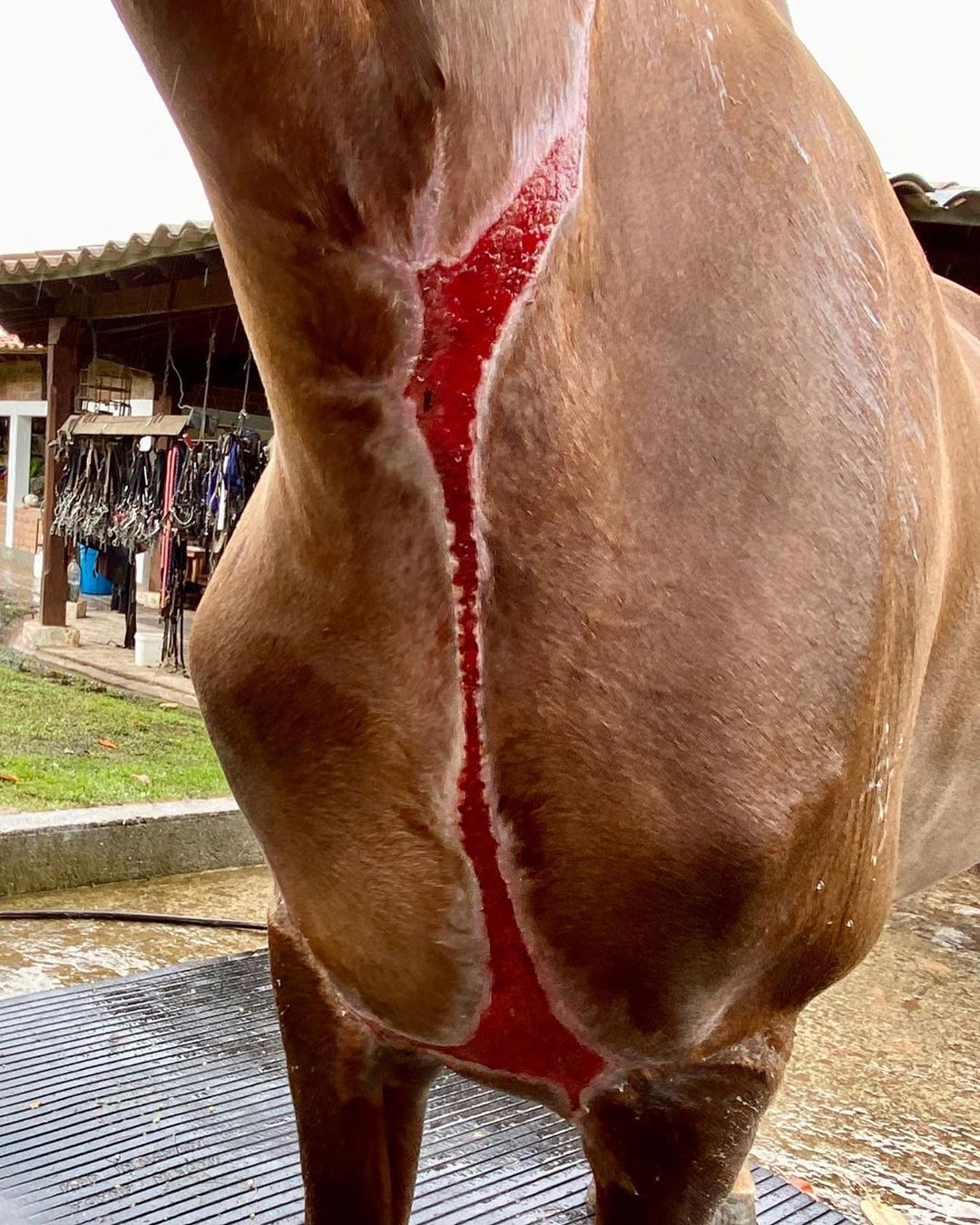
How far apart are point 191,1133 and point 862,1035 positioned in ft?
7.00

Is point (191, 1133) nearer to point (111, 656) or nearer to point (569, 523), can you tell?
point (569, 523)

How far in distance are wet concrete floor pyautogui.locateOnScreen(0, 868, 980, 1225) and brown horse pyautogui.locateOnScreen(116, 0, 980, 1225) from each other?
6.90 ft

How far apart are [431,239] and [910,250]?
0.60m

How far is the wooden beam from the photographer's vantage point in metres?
7.33

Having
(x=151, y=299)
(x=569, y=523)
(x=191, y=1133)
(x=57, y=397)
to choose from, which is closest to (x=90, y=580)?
(x=57, y=397)

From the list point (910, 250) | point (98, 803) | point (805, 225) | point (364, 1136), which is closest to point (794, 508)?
point (805, 225)

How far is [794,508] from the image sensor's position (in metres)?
0.82

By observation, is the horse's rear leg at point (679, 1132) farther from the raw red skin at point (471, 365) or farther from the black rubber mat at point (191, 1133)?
the black rubber mat at point (191, 1133)

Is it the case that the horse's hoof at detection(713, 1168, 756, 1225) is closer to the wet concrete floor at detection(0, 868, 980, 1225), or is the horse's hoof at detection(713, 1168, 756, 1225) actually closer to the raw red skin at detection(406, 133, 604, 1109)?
the wet concrete floor at detection(0, 868, 980, 1225)

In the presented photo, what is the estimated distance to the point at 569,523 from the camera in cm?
76

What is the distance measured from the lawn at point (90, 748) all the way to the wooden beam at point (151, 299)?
275 cm

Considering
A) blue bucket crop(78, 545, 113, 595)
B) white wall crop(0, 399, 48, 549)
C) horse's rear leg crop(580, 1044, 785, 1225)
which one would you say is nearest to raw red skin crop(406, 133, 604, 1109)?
horse's rear leg crop(580, 1044, 785, 1225)

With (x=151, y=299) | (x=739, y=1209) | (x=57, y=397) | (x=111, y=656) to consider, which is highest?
(x=151, y=299)

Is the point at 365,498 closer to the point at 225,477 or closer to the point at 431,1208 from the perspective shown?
the point at 431,1208
